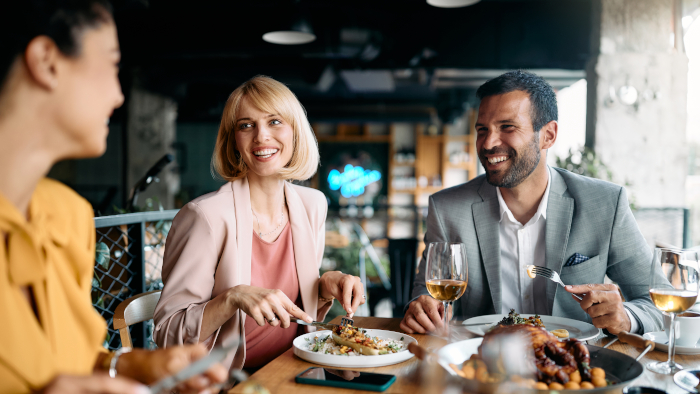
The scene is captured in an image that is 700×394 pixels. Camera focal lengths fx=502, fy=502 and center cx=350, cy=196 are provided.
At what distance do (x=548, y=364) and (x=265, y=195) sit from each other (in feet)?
3.81

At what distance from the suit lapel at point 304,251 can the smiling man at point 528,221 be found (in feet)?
1.19

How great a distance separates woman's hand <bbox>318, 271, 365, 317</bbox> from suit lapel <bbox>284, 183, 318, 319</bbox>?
7 centimetres

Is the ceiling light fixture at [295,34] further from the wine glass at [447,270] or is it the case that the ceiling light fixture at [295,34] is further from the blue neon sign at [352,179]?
the blue neon sign at [352,179]

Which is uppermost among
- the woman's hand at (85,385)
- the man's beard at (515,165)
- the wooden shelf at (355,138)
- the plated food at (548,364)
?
the wooden shelf at (355,138)

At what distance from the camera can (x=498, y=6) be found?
5195mm

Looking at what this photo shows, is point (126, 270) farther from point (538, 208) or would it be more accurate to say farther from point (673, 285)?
point (673, 285)

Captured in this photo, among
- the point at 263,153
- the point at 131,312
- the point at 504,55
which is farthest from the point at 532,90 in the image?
the point at 504,55

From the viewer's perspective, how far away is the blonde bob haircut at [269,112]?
1.72 metres

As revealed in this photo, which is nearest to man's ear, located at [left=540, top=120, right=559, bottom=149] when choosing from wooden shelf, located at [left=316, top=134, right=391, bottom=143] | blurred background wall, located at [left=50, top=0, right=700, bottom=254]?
blurred background wall, located at [left=50, top=0, right=700, bottom=254]

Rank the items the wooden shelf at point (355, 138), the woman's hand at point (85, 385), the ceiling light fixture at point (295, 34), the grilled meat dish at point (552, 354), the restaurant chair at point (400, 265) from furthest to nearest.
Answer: the wooden shelf at point (355, 138)
the restaurant chair at point (400, 265)
the ceiling light fixture at point (295, 34)
the grilled meat dish at point (552, 354)
the woman's hand at point (85, 385)

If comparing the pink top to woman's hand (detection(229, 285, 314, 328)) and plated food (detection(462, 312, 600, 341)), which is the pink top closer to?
woman's hand (detection(229, 285, 314, 328))

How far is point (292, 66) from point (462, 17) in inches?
110

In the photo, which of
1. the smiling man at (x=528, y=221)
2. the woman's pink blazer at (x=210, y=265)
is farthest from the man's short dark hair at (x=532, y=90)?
the woman's pink blazer at (x=210, y=265)

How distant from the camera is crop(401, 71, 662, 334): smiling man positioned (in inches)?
68.9
